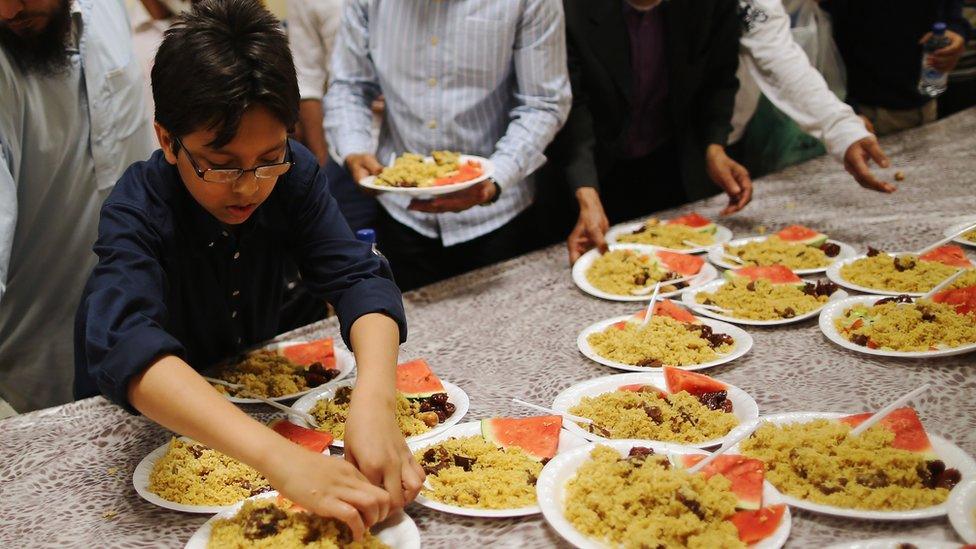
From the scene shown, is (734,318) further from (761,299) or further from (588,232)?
(588,232)

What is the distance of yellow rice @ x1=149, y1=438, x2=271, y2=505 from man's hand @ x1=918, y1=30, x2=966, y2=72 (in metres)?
3.83

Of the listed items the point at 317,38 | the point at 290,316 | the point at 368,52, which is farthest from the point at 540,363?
the point at 317,38

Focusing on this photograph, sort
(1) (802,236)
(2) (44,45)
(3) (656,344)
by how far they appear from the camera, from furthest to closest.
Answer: (1) (802,236) < (2) (44,45) < (3) (656,344)

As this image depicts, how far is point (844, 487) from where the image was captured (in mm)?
1317

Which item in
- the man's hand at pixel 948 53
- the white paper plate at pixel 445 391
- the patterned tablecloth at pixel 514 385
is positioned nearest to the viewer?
the patterned tablecloth at pixel 514 385

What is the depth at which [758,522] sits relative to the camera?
4.08 ft

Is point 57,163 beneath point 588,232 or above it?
above

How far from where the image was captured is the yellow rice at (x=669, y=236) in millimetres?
2668

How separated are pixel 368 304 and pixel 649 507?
73 centimetres

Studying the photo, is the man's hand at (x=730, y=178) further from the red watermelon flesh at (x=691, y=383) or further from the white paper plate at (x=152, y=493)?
the white paper plate at (x=152, y=493)

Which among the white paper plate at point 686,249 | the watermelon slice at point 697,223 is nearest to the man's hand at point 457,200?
the white paper plate at point 686,249

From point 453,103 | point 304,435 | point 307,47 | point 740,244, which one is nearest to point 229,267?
point 304,435

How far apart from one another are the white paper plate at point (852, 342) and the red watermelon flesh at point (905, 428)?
11.5 inches

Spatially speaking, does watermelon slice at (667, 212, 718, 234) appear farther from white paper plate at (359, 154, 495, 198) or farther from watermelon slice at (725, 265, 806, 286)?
white paper plate at (359, 154, 495, 198)
